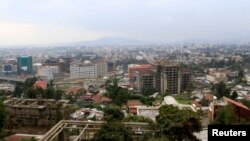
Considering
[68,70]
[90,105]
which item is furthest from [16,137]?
[68,70]

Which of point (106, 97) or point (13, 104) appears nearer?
point (13, 104)

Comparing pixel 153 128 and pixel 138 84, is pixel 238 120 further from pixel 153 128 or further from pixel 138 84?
pixel 138 84

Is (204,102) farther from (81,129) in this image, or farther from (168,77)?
(81,129)

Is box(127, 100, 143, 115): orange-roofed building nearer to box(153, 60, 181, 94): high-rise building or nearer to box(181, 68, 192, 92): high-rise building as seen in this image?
box(153, 60, 181, 94): high-rise building

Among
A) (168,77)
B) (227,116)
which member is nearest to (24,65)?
(168,77)

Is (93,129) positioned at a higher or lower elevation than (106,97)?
higher

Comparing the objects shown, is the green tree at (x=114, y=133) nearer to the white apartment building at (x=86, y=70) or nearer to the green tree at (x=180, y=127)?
the green tree at (x=180, y=127)
